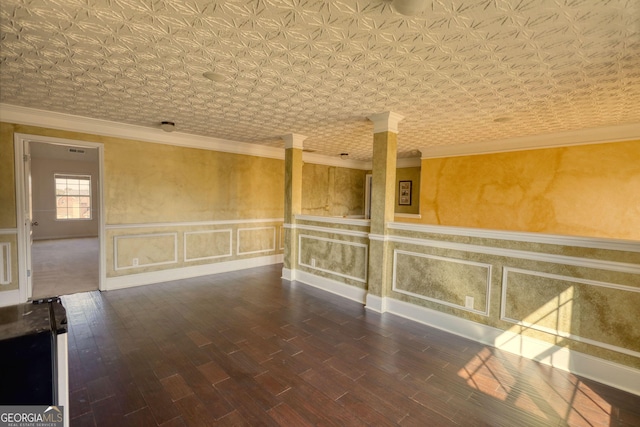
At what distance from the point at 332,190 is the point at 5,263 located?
6176mm

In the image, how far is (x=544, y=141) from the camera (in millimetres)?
4676

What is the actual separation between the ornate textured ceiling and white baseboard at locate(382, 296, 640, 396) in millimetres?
2406

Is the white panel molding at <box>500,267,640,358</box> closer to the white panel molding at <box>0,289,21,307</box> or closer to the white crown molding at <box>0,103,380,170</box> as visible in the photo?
the white crown molding at <box>0,103,380,170</box>

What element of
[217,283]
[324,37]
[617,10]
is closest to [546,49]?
[617,10]

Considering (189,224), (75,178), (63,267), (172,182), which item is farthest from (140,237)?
(75,178)

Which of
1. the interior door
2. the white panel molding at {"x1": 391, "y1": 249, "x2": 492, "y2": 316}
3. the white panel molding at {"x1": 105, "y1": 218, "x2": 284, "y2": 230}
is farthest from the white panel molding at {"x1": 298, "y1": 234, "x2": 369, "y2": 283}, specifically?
the interior door

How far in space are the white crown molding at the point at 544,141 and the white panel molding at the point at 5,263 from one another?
691 centimetres

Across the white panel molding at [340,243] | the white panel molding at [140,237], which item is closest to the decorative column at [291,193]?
the white panel molding at [340,243]

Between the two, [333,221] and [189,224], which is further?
[189,224]

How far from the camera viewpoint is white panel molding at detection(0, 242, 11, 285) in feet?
12.6

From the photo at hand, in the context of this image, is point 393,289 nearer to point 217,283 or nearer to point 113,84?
point 217,283

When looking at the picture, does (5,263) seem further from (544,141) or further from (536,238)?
(544,141)

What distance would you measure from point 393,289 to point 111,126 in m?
4.75

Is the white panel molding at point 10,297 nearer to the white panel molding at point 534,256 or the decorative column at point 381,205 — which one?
the decorative column at point 381,205
